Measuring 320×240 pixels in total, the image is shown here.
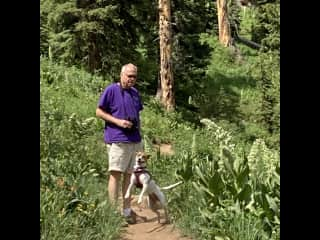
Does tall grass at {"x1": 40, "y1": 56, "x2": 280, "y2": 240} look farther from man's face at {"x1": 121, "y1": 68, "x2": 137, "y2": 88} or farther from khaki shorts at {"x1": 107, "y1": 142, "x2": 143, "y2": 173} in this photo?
man's face at {"x1": 121, "y1": 68, "x2": 137, "y2": 88}

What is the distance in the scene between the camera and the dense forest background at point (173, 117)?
5.50 meters

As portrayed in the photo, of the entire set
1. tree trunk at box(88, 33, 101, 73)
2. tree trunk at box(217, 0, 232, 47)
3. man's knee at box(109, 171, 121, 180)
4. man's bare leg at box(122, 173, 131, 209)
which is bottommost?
man's bare leg at box(122, 173, 131, 209)

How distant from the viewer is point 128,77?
20.2 ft

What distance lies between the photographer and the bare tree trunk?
1822cm

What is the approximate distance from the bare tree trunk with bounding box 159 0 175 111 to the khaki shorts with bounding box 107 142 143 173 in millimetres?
12345

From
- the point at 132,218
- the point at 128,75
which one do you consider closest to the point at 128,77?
the point at 128,75

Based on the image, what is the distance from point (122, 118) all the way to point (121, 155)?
41 cm

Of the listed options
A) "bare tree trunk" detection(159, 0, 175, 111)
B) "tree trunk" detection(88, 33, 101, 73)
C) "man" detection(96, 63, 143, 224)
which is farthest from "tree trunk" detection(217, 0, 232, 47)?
"man" detection(96, 63, 143, 224)

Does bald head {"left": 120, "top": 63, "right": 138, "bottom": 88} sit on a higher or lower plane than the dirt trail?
higher

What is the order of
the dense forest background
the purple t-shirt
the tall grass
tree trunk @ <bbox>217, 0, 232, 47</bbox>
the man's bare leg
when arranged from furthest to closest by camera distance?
tree trunk @ <bbox>217, 0, 232, 47</bbox>
the man's bare leg
the purple t-shirt
the dense forest background
the tall grass
